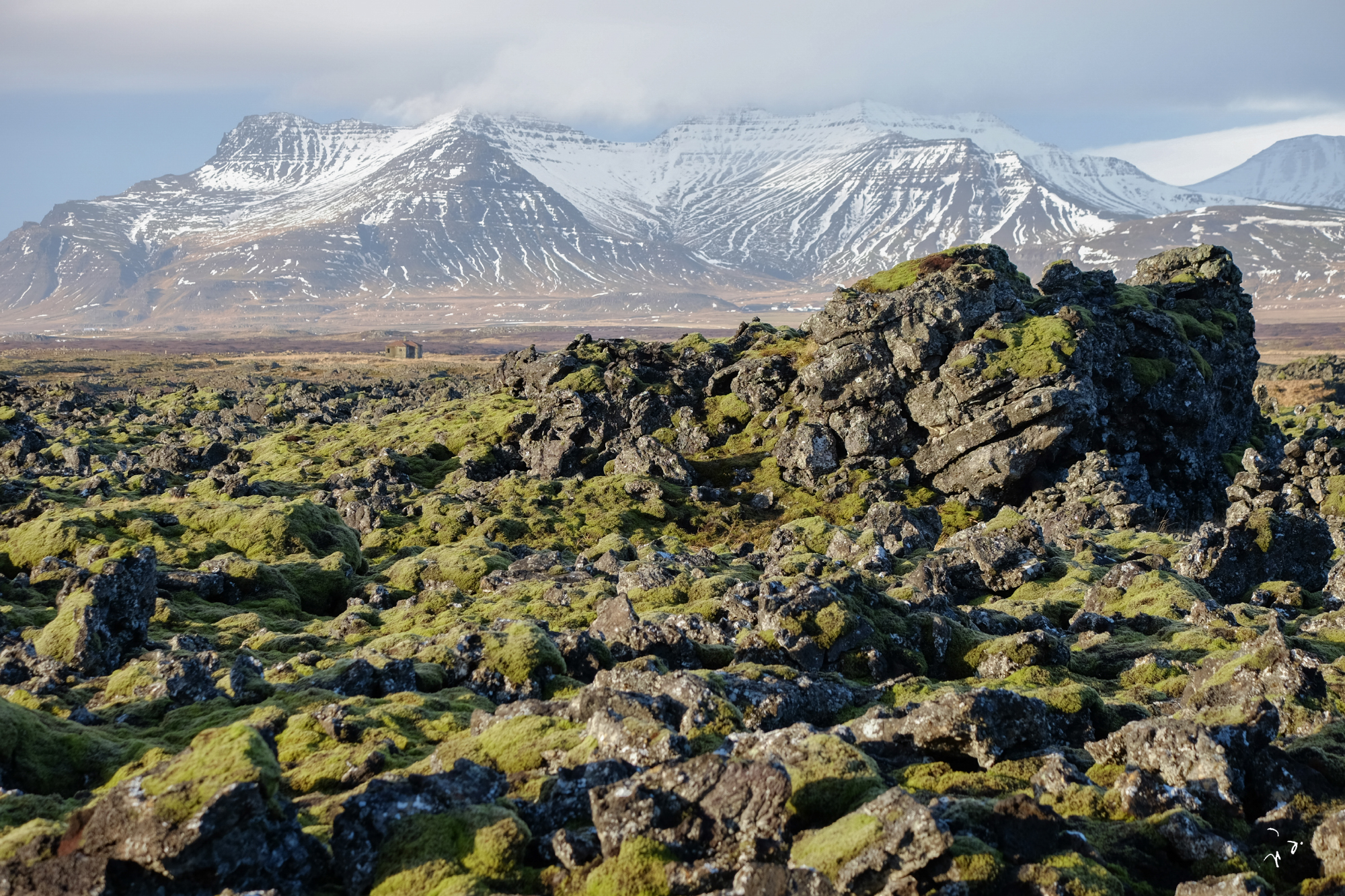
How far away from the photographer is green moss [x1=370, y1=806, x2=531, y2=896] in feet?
40.5

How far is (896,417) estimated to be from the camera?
64812 mm

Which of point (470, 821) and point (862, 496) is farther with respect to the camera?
point (862, 496)

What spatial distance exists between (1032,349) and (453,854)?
190 feet

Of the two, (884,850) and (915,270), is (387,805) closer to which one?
(884,850)

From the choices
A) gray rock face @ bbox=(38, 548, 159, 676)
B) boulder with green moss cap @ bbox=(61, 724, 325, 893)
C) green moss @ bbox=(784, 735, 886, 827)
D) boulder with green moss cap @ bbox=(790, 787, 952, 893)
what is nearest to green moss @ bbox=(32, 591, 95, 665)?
gray rock face @ bbox=(38, 548, 159, 676)

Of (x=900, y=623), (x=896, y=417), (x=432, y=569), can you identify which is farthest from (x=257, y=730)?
(x=896, y=417)

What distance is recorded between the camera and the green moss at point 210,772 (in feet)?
38.1

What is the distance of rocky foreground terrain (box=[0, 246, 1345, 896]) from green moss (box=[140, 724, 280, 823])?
67mm

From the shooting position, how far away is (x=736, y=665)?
2170 centimetres

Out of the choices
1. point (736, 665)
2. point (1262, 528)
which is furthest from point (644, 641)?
point (1262, 528)

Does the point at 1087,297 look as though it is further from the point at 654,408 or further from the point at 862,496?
the point at 654,408

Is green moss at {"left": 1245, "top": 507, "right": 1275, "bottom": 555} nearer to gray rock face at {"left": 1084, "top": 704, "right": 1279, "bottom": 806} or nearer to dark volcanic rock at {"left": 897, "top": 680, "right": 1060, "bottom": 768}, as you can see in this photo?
gray rock face at {"left": 1084, "top": 704, "right": 1279, "bottom": 806}

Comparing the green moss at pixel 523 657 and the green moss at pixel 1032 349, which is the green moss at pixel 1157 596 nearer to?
the green moss at pixel 523 657

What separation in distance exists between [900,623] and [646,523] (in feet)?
117
